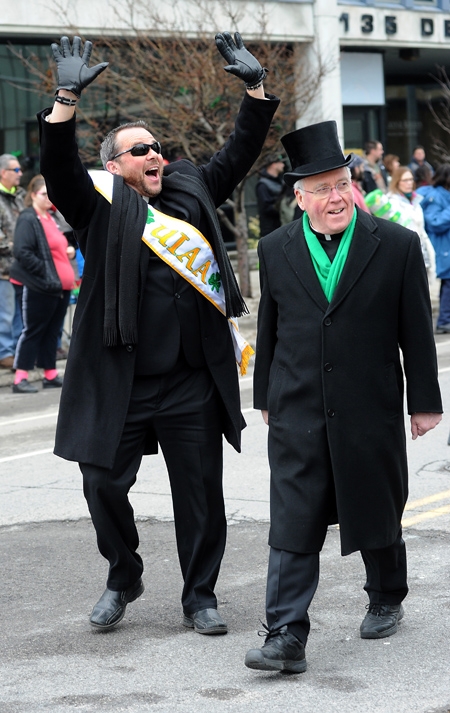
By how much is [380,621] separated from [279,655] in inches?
22.3

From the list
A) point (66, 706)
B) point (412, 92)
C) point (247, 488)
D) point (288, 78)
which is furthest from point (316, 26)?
point (66, 706)

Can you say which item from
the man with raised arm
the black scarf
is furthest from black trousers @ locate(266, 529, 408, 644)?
the black scarf

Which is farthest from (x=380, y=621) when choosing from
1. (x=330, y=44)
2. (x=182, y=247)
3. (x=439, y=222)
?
(x=330, y=44)

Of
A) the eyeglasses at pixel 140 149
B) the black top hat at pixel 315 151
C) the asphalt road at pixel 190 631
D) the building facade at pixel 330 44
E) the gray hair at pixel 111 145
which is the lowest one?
the asphalt road at pixel 190 631

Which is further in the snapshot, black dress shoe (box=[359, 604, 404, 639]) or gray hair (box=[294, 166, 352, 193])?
black dress shoe (box=[359, 604, 404, 639])

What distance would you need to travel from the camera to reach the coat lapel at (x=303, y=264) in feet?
14.4

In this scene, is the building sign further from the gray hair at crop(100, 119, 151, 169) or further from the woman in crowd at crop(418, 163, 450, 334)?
the gray hair at crop(100, 119, 151, 169)

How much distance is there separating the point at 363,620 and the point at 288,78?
13054mm

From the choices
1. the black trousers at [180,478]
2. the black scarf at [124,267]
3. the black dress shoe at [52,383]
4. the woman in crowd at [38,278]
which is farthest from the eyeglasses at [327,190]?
the black dress shoe at [52,383]

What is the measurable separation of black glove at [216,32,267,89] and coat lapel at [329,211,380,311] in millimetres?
772

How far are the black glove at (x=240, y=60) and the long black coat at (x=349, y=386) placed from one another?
0.74 meters

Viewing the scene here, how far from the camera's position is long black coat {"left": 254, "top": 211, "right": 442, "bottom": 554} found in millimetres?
4359

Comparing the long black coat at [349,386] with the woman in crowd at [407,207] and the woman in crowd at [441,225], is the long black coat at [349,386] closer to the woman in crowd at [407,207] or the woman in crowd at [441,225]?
the woman in crowd at [407,207]

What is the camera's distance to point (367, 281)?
438cm
